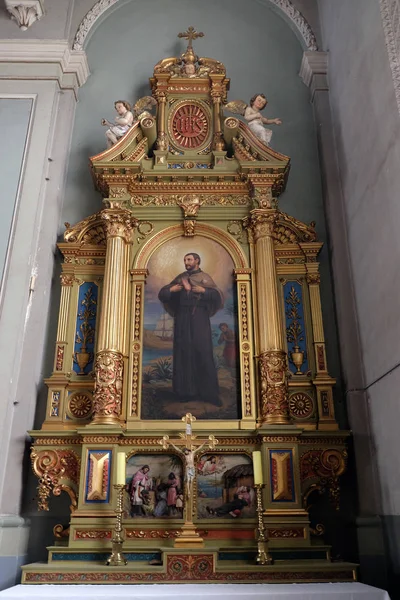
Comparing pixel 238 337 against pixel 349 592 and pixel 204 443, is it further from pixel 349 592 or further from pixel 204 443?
pixel 349 592

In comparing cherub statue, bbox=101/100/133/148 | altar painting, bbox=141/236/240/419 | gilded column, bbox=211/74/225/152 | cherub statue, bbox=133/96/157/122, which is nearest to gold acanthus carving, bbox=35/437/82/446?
altar painting, bbox=141/236/240/419

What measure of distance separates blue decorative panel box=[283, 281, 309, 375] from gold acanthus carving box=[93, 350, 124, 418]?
166cm

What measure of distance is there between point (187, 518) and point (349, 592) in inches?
54.5

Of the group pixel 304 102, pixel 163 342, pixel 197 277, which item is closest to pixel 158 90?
pixel 304 102

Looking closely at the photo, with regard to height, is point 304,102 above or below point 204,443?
above

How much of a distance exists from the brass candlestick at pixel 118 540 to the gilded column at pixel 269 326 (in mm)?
1401

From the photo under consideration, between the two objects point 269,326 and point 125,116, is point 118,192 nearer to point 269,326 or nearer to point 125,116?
point 125,116

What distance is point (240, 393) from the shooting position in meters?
5.23

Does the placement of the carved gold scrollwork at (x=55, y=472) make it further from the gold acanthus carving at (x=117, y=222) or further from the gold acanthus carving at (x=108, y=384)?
the gold acanthus carving at (x=117, y=222)

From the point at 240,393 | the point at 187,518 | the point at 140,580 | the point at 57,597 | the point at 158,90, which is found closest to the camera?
the point at 57,597

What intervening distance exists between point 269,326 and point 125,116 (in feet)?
9.53

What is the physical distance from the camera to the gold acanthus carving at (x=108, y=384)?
502 cm

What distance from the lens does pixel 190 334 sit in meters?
5.49

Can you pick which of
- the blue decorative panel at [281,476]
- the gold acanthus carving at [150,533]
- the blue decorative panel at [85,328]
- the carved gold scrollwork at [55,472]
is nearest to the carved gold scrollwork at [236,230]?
the blue decorative panel at [85,328]
